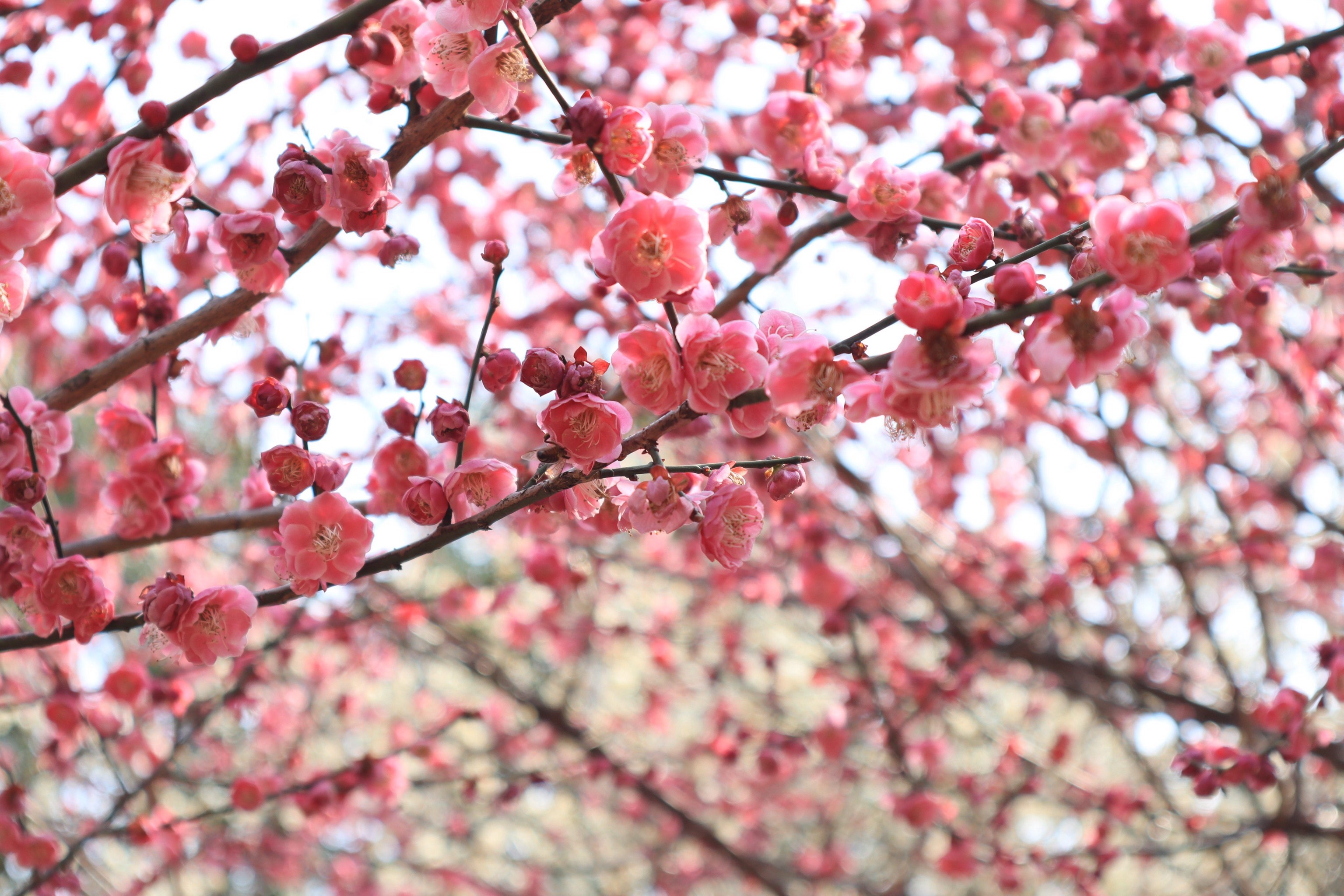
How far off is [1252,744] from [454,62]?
350cm

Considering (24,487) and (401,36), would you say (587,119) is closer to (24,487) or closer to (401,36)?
(401,36)

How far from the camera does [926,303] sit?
119 centimetres

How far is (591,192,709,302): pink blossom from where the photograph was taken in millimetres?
1447

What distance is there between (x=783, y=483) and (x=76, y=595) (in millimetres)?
1243

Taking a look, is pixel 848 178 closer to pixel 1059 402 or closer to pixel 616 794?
pixel 1059 402

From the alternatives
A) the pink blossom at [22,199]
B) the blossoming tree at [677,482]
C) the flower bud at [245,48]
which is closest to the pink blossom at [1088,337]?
the blossoming tree at [677,482]

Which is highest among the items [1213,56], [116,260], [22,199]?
[22,199]

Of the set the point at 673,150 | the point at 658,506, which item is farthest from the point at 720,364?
the point at 673,150

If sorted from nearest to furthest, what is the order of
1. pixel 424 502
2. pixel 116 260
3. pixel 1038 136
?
pixel 424 502, pixel 116 260, pixel 1038 136

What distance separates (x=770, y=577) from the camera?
15.1 ft

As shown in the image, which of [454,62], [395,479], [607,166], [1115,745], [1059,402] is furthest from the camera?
[1115,745]

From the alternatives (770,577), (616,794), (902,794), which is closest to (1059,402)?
(770,577)

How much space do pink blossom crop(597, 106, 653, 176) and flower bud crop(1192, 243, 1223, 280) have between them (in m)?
0.86

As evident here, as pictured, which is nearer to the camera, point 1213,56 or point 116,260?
point 116,260
